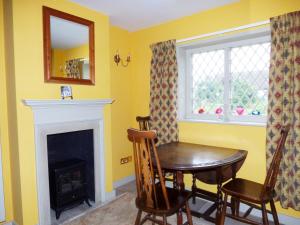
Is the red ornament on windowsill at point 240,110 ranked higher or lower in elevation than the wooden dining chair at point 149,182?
higher

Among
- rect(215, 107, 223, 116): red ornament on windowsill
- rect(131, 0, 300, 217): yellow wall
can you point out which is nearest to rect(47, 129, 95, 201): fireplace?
rect(131, 0, 300, 217): yellow wall

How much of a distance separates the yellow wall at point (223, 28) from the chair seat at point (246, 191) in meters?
0.46

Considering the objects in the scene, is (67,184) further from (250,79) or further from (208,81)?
(250,79)

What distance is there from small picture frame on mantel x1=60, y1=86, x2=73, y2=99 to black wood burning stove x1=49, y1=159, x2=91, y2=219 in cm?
81

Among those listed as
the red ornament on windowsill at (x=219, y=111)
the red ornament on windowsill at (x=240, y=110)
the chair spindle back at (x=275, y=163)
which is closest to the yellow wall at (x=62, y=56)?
the red ornament on windowsill at (x=219, y=111)

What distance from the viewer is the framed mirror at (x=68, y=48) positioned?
7.38 ft

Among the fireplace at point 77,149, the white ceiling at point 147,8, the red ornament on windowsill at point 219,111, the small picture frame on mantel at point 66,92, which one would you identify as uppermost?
the white ceiling at point 147,8

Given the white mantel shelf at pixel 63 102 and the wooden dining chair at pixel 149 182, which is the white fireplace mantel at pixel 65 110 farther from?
the wooden dining chair at pixel 149 182

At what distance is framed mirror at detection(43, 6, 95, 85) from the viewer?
225 centimetres

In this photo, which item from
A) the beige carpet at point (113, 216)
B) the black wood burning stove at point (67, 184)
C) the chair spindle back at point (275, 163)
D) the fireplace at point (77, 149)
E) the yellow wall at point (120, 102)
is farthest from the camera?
the yellow wall at point (120, 102)

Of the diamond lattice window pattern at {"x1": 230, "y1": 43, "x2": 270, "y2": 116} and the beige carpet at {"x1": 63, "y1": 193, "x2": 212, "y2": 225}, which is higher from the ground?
the diamond lattice window pattern at {"x1": 230, "y1": 43, "x2": 270, "y2": 116}

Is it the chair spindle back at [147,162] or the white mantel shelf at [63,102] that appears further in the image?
the white mantel shelf at [63,102]

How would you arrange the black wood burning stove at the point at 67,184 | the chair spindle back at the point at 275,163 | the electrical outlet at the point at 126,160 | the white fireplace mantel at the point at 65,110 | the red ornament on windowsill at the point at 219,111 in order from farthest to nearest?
the electrical outlet at the point at 126,160 → the red ornament on windowsill at the point at 219,111 → the black wood burning stove at the point at 67,184 → the white fireplace mantel at the point at 65,110 → the chair spindle back at the point at 275,163

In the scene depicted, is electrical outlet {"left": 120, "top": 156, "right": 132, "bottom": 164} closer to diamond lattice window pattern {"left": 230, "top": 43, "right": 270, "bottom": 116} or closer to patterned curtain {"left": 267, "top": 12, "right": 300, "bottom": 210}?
diamond lattice window pattern {"left": 230, "top": 43, "right": 270, "bottom": 116}
